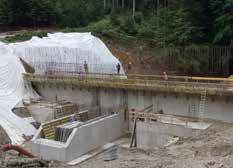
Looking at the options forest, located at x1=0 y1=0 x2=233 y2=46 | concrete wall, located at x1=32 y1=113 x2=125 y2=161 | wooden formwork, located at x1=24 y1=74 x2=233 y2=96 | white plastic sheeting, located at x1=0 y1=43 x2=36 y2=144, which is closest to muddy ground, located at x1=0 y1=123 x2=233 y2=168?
concrete wall, located at x1=32 y1=113 x2=125 y2=161

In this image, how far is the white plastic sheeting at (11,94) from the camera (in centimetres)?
2934

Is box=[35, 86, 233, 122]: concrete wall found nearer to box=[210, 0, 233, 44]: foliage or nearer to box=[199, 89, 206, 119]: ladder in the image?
box=[199, 89, 206, 119]: ladder

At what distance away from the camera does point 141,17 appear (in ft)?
179

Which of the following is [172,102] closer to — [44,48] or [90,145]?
[90,145]

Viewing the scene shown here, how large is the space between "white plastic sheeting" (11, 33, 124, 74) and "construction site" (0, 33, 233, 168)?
9 cm

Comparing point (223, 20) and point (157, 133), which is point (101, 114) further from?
point (223, 20)

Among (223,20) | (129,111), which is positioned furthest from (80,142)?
(223,20)

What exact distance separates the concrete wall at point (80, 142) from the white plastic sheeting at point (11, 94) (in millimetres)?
3437

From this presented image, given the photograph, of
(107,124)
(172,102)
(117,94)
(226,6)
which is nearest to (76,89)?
(117,94)

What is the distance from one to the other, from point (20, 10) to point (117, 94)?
25.1 m

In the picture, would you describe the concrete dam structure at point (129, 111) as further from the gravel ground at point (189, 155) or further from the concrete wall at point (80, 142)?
the gravel ground at point (189, 155)

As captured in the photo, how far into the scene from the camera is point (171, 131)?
27422 mm

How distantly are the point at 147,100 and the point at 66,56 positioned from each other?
37.0 feet

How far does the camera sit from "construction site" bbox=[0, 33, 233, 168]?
896 inches
